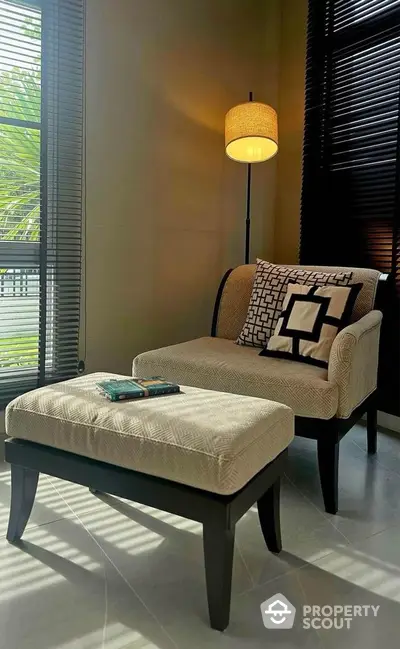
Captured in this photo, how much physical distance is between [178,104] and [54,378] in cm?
162

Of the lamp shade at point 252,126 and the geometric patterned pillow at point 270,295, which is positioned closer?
the geometric patterned pillow at point 270,295

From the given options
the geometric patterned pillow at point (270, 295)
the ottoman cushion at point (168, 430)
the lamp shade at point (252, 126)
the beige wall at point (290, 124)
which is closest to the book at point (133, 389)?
the ottoman cushion at point (168, 430)

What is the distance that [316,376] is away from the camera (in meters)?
1.98

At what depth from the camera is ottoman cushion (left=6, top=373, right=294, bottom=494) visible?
131 centimetres

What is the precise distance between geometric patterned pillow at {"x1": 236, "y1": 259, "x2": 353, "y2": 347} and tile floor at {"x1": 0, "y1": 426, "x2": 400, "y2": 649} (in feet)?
2.20

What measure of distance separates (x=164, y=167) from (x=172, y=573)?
2.17 m

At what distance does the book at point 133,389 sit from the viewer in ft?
5.24

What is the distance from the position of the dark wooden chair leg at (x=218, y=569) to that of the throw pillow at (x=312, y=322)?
976 millimetres

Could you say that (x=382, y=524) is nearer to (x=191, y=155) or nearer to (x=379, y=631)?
(x=379, y=631)

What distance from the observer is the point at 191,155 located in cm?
316

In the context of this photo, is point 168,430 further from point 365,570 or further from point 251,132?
point 251,132

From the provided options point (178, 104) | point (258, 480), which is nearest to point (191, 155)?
point (178, 104)

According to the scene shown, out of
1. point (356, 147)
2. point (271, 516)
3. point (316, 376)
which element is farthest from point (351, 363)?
point (356, 147)

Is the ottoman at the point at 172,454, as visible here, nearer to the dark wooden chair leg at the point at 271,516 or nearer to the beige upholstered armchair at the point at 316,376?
the dark wooden chair leg at the point at 271,516
